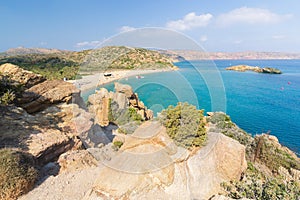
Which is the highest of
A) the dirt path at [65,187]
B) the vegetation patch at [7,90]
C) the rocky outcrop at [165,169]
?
the vegetation patch at [7,90]

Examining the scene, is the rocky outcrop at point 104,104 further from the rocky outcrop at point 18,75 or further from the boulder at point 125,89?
the rocky outcrop at point 18,75

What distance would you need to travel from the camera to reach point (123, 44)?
5941mm

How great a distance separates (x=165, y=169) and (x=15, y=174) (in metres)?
3.55

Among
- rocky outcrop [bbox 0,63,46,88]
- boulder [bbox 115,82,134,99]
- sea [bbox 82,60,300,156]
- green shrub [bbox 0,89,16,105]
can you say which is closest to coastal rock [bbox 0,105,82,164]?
green shrub [bbox 0,89,16,105]

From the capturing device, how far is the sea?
23.4ft

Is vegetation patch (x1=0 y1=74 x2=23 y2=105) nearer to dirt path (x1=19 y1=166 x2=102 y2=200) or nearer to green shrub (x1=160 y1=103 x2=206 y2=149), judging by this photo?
dirt path (x1=19 y1=166 x2=102 y2=200)

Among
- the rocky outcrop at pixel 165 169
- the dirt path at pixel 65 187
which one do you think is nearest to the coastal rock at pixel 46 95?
the dirt path at pixel 65 187

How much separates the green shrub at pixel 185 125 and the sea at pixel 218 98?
587 mm

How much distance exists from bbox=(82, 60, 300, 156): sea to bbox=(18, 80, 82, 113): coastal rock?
2.25m

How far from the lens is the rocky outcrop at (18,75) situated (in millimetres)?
8163

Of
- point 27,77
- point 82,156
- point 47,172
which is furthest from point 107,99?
point 47,172

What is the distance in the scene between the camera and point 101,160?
6.50 meters

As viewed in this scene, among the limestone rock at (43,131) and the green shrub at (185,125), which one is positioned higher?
the green shrub at (185,125)

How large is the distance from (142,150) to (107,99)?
8263 mm
